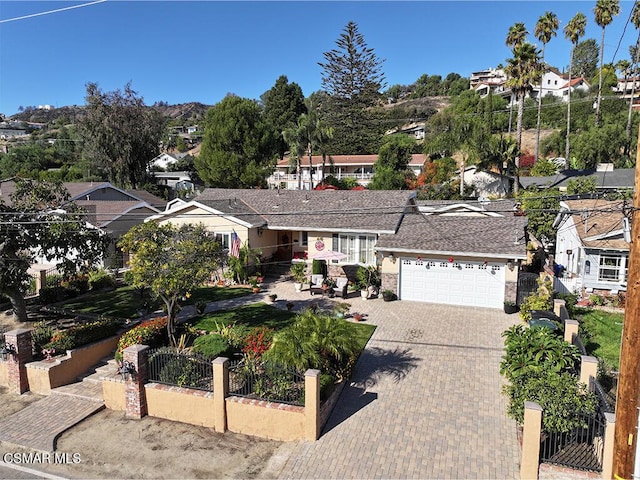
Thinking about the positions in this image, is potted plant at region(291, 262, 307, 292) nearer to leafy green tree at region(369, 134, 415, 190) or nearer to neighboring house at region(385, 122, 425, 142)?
leafy green tree at region(369, 134, 415, 190)

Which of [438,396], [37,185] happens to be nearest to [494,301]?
[438,396]

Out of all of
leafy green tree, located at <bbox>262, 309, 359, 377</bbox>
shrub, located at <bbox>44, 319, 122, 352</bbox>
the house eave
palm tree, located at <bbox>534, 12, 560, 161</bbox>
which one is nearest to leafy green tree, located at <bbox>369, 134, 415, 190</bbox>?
palm tree, located at <bbox>534, 12, 560, 161</bbox>

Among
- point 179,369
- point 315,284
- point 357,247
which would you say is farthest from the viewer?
point 357,247

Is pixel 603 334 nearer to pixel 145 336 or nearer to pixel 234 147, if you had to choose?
pixel 145 336

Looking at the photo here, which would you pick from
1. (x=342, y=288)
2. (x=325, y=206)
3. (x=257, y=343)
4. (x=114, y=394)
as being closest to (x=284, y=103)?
(x=325, y=206)

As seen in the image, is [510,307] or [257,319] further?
[510,307]

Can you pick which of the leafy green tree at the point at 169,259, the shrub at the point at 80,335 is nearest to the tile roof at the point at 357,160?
the leafy green tree at the point at 169,259

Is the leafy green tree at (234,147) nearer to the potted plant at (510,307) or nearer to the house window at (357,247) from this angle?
the house window at (357,247)
